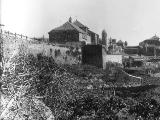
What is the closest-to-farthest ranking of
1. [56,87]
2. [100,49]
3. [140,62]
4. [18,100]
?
1. [18,100]
2. [56,87]
3. [100,49]
4. [140,62]

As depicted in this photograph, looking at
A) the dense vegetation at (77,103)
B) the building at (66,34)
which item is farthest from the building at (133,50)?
the dense vegetation at (77,103)

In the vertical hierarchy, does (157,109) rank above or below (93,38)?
below

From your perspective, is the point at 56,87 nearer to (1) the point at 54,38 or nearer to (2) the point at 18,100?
(2) the point at 18,100

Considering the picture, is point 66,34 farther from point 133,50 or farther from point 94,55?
point 133,50

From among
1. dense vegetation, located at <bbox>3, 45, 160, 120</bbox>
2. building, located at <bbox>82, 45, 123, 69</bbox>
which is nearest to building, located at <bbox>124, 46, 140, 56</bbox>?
building, located at <bbox>82, 45, 123, 69</bbox>

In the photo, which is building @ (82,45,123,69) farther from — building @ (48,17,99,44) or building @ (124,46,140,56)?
building @ (124,46,140,56)

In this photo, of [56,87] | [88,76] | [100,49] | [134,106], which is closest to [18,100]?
[56,87]

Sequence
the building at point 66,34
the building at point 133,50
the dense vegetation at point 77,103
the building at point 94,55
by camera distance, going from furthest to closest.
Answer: the building at point 133,50 → the building at point 66,34 → the building at point 94,55 → the dense vegetation at point 77,103

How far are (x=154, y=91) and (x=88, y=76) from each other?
814 centimetres

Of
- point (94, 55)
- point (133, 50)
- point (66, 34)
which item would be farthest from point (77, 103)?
point (133, 50)

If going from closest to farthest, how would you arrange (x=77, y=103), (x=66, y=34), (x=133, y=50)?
(x=77, y=103)
(x=66, y=34)
(x=133, y=50)

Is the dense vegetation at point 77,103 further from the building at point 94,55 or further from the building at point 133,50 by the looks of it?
the building at point 133,50

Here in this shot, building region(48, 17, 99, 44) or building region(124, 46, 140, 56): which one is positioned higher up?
building region(48, 17, 99, 44)

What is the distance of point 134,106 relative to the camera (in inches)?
550
